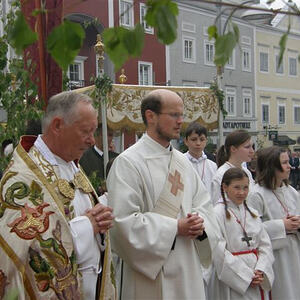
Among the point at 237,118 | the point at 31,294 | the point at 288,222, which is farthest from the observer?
the point at 237,118

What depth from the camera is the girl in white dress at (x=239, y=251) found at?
4434mm

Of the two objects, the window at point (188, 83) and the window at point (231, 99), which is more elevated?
the window at point (188, 83)

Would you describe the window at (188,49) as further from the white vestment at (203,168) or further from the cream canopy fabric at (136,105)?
the white vestment at (203,168)

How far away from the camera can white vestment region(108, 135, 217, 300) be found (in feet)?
11.5

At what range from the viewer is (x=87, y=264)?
3.03m

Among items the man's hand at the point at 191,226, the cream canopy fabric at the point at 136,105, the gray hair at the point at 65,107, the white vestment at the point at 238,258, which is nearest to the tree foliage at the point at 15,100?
the gray hair at the point at 65,107

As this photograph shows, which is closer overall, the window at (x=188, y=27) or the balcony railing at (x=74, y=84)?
the balcony railing at (x=74, y=84)

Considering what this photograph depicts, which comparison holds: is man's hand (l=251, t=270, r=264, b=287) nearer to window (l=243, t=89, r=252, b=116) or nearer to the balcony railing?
the balcony railing

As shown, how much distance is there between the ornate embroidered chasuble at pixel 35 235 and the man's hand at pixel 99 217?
12 centimetres

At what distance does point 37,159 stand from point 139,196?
2.80 feet

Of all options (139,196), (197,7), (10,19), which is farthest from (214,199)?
(197,7)

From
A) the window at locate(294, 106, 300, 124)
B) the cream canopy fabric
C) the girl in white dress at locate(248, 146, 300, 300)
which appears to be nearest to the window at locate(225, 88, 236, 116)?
the window at locate(294, 106, 300, 124)

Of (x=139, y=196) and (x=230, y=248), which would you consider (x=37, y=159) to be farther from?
(x=230, y=248)

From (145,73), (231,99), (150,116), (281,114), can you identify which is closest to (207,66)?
(231,99)
